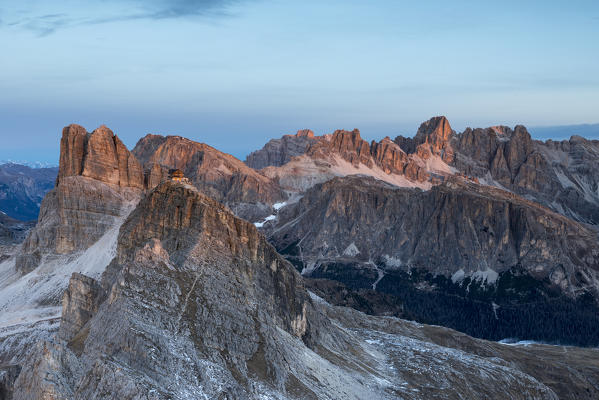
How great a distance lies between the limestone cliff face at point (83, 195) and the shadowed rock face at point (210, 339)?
58.6 metres

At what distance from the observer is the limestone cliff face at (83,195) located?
490 feet

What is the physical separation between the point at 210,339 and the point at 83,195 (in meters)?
95.3

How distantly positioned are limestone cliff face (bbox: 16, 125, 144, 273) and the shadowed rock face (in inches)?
2306

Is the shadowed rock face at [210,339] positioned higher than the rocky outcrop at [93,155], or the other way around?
the rocky outcrop at [93,155]

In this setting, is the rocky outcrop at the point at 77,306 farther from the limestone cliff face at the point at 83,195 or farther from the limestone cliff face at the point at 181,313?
the limestone cliff face at the point at 83,195

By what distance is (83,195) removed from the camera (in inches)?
6152

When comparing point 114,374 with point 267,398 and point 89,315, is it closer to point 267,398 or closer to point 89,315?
point 267,398

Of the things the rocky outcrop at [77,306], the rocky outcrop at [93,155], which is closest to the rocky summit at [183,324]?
the rocky outcrop at [77,306]

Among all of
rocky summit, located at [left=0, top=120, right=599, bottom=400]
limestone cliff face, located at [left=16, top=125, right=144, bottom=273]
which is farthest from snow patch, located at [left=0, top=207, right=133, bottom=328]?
limestone cliff face, located at [left=16, top=125, right=144, bottom=273]

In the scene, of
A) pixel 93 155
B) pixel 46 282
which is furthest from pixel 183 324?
pixel 93 155

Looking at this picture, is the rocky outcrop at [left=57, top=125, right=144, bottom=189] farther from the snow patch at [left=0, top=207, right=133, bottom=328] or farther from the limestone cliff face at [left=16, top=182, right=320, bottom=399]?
the limestone cliff face at [left=16, top=182, right=320, bottom=399]

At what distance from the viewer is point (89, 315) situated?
85.1 meters

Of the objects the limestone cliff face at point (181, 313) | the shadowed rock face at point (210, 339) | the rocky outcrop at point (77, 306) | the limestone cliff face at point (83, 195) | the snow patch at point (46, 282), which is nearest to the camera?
the limestone cliff face at point (181, 313)

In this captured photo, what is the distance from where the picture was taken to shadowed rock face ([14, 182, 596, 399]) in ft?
192
